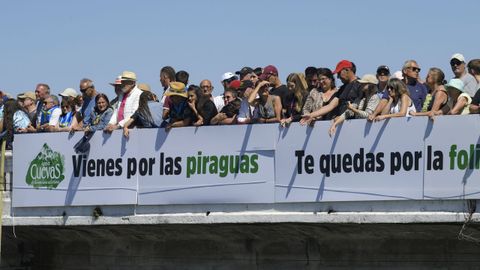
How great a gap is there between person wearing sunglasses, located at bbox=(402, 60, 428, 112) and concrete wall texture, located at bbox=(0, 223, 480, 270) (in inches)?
63.0

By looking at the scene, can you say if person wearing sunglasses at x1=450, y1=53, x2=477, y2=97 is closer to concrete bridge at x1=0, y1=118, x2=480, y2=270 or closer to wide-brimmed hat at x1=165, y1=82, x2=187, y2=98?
concrete bridge at x1=0, y1=118, x2=480, y2=270

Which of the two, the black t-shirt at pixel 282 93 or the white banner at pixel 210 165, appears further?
the black t-shirt at pixel 282 93

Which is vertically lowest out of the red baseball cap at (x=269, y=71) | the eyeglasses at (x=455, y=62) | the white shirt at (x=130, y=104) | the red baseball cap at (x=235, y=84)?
the white shirt at (x=130, y=104)

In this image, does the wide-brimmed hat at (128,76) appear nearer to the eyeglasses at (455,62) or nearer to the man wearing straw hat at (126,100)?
the man wearing straw hat at (126,100)

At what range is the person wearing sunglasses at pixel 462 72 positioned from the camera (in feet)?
46.2

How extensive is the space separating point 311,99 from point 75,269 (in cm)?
535

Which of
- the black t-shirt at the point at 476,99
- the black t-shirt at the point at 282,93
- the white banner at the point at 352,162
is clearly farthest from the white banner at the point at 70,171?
the black t-shirt at the point at 476,99

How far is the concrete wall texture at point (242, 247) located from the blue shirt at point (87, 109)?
5.12ft

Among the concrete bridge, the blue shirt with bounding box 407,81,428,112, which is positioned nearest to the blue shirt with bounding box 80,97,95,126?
the concrete bridge

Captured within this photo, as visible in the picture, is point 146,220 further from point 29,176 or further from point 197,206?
point 29,176

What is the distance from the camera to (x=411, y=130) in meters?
13.8

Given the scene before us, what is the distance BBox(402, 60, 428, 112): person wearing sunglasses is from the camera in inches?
571

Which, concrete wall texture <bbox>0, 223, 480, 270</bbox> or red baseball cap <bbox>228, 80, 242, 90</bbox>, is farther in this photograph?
red baseball cap <bbox>228, 80, 242, 90</bbox>

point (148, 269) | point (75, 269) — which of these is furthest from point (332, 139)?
point (75, 269)
